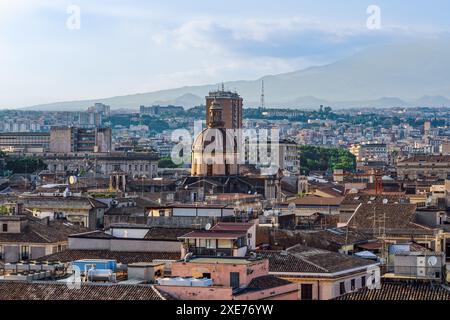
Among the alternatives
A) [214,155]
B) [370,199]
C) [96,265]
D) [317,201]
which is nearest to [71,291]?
[96,265]

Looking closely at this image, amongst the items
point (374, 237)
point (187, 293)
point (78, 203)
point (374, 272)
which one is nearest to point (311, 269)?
point (374, 272)

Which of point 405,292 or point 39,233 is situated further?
point 39,233

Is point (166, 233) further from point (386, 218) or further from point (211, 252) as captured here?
point (386, 218)

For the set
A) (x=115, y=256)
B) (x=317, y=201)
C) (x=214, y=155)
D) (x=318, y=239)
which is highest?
(x=115, y=256)

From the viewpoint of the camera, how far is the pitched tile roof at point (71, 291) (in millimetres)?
22297

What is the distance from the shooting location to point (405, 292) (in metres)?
24.2

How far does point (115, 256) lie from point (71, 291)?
26.4ft

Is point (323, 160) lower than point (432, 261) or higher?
lower

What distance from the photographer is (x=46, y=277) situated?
25.9 metres

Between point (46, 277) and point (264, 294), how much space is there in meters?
4.02

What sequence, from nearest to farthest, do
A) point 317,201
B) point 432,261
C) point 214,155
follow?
1. point 432,261
2. point 317,201
3. point 214,155

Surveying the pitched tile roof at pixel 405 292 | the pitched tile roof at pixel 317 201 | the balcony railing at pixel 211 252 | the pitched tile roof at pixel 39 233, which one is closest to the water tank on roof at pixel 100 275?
the balcony railing at pixel 211 252

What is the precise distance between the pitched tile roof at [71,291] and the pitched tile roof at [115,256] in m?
6.65

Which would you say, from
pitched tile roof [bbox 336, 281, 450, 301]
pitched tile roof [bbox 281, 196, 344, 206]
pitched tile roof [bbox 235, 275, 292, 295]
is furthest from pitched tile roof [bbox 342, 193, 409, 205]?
pitched tile roof [bbox 336, 281, 450, 301]
